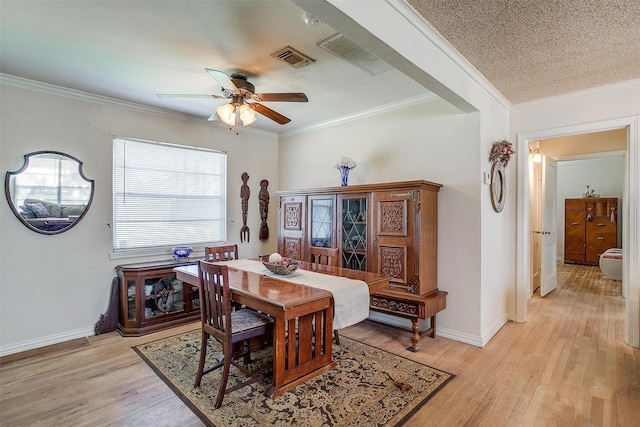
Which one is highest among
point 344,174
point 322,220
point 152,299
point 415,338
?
point 344,174

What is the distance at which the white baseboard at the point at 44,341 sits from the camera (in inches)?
118

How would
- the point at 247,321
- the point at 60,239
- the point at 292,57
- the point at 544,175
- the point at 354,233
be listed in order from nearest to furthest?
1. the point at 247,321
2. the point at 292,57
3. the point at 60,239
4. the point at 354,233
5. the point at 544,175

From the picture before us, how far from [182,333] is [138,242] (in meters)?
1.24

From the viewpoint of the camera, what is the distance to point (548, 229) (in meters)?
5.10

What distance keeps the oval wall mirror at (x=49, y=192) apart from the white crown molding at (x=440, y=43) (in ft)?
11.4

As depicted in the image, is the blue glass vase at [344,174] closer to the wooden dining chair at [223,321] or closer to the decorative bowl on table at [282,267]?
the decorative bowl on table at [282,267]

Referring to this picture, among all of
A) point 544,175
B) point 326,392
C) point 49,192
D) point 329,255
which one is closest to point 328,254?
point 329,255

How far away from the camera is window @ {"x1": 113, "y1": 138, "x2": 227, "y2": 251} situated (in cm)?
372

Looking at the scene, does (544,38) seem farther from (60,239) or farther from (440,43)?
(60,239)

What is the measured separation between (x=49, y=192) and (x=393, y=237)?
3503 millimetres

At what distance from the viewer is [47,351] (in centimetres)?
306

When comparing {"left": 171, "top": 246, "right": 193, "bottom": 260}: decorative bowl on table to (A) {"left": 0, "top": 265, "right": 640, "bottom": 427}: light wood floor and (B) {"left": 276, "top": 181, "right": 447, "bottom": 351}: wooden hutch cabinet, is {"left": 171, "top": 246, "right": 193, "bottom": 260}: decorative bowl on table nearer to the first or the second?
(A) {"left": 0, "top": 265, "right": 640, "bottom": 427}: light wood floor

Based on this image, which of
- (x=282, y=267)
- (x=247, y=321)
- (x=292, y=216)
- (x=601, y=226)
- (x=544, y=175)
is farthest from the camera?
(x=601, y=226)

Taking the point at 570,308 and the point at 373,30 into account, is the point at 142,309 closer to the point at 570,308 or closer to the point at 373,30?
the point at 373,30
